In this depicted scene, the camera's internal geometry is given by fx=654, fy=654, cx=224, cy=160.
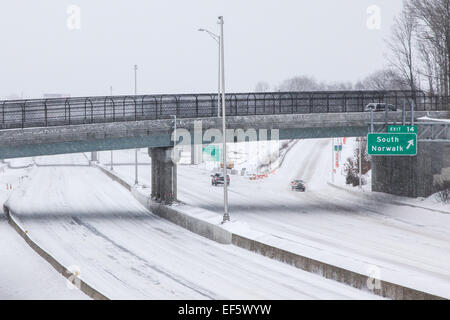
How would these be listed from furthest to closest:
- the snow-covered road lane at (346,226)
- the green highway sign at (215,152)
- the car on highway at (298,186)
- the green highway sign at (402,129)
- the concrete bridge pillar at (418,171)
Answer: the green highway sign at (215,152) < the car on highway at (298,186) < the concrete bridge pillar at (418,171) < the green highway sign at (402,129) < the snow-covered road lane at (346,226)

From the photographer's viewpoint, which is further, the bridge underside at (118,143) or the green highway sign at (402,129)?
the bridge underside at (118,143)

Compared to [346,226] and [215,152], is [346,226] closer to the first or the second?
[346,226]

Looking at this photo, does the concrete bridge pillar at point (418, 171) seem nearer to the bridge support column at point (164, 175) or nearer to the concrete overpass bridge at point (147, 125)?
the concrete overpass bridge at point (147, 125)

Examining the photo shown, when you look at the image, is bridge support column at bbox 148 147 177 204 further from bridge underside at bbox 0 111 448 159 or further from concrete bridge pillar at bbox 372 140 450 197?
concrete bridge pillar at bbox 372 140 450 197

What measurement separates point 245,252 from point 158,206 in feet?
57.6

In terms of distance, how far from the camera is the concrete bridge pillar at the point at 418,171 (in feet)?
157

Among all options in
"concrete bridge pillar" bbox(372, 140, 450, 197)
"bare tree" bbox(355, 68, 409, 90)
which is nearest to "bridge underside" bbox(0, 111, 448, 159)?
"concrete bridge pillar" bbox(372, 140, 450, 197)

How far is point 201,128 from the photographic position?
1842 inches

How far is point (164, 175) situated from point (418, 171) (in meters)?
19.6

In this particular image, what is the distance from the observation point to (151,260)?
1154 inches

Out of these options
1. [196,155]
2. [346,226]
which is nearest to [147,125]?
[346,226]

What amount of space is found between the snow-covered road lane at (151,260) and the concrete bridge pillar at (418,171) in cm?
2043

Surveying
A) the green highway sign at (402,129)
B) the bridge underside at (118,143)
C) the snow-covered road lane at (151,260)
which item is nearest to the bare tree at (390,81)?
the bridge underside at (118,143)
